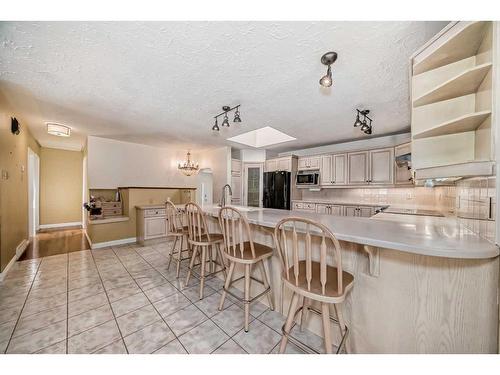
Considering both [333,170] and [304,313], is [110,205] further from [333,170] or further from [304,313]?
[333,170]

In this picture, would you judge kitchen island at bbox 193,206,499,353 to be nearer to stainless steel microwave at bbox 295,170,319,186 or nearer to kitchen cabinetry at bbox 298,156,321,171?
stainless steel microwave at bbox 295,170,319,186

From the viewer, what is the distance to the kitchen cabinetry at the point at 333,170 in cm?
447

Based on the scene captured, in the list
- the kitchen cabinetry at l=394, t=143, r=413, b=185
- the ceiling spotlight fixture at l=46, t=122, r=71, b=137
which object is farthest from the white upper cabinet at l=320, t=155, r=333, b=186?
the ceiling spotlight fixture at l=46, t=122, r=71, b=137

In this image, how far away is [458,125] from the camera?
4.07ft

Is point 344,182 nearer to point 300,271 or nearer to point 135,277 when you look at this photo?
point 300,271

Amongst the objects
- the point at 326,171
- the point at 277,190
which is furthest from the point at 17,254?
the point at 326,171

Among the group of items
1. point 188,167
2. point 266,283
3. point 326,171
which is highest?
point 188,167

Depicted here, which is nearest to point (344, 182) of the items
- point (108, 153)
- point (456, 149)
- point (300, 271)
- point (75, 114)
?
point (456, 149)

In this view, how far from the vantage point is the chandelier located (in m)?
5.41

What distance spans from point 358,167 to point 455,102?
3.06 m

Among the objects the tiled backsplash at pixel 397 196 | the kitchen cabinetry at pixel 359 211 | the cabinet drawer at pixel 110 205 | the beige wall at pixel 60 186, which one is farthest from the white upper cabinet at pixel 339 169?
the beige wall at pixel 60 186

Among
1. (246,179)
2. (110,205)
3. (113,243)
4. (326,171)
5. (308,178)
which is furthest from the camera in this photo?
(246,179)
